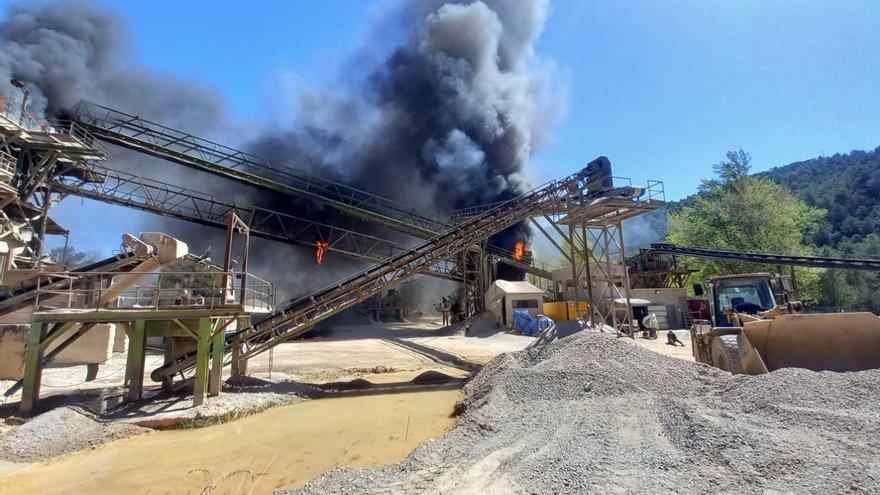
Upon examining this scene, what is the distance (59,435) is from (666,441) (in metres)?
9.38

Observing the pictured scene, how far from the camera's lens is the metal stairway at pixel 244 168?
22.2 m

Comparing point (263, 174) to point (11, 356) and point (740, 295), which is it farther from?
point (740, 295)

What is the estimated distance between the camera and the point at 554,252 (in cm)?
6350

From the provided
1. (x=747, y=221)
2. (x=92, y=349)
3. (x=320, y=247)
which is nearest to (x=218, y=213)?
(x=320, y=247)

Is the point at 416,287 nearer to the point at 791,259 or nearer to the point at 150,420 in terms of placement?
the point at 791,259

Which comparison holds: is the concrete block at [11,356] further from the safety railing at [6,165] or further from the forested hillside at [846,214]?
the forested hillside at [846,214]

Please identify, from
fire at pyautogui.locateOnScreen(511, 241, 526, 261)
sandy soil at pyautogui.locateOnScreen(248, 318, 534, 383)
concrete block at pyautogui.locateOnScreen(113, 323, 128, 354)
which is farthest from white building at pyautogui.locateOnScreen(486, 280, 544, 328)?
concrete block at pyautogui.locateOnScreen(113, 323, 128, 354)

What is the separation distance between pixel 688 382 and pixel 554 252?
5928cm

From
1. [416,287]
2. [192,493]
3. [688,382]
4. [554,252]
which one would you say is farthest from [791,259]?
[554,252]

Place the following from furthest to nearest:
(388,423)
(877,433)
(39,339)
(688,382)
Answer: (39,339)
(388,423)
(688,382)
(877,433)

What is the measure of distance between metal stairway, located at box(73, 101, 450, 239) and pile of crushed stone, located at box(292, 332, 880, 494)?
21.9 meters

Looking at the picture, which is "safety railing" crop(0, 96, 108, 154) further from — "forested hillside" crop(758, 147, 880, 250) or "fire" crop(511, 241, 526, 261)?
"forested hillside" crop(758, 147, 880, 250)

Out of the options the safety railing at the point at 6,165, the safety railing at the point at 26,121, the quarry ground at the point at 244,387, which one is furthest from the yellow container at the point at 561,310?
the safety railing at the point at 6,165

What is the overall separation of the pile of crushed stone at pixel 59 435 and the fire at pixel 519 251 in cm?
2686
